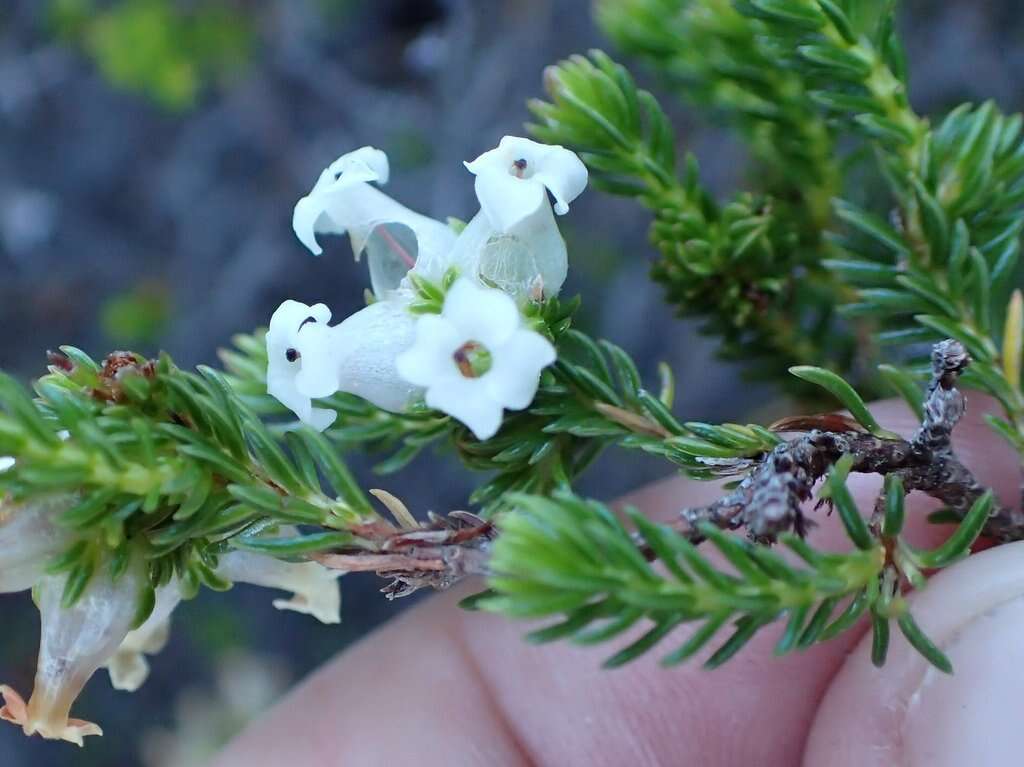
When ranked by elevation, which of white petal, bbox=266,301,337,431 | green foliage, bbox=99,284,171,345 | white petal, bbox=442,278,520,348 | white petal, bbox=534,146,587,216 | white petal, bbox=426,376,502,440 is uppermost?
white petal, bbox=534,146,587,216

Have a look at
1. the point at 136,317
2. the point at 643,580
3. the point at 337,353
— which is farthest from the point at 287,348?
the point at 136,317

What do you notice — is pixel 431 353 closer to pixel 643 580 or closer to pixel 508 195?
Answer: pixel 508 195

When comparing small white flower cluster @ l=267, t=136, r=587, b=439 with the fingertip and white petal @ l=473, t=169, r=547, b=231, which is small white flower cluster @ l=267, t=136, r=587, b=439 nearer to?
white petal @ l=473, t=169, r=547, b=231

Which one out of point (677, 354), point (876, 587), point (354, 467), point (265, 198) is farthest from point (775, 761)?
point (265, 198)

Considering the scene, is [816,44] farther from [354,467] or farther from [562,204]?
[354,467]

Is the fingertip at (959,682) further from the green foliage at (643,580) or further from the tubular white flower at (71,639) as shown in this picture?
the tubular white flower at (71,639)

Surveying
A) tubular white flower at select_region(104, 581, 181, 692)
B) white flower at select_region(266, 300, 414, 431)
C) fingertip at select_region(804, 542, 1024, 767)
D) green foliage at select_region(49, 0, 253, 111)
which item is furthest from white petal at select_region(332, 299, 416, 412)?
green foliage at select_region(49, 0, 253, 111)

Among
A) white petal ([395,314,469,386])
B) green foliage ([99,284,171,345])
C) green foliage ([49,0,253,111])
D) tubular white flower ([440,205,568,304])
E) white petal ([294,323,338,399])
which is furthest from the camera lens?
green foliage ([99,284,171,345])

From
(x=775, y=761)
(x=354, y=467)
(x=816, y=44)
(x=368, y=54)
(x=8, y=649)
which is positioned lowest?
(x=8, y=649)
